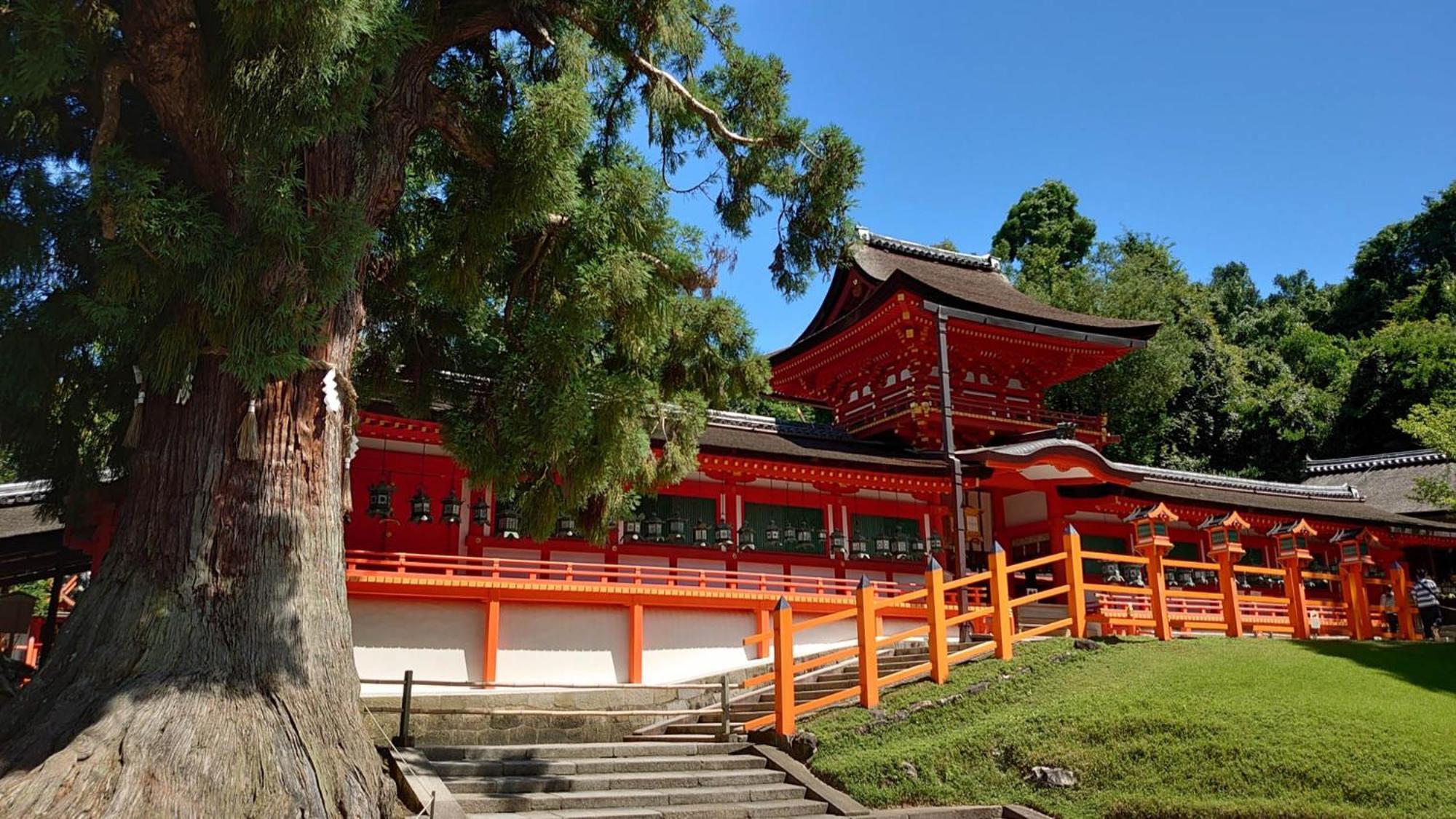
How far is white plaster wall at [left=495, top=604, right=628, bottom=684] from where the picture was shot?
47.1 feet

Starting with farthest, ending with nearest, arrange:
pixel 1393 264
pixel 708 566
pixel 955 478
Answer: pixel 1393 264, pixel 955 478, pixel 708 566

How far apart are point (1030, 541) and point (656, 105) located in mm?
13221

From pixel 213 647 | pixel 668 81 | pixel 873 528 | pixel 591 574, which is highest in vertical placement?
pixel 668 81

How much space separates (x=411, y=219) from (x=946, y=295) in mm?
10516

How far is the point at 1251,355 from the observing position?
39.5 metres

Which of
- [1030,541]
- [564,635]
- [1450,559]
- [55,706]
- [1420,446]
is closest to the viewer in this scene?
[55,706]

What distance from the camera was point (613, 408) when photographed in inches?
415

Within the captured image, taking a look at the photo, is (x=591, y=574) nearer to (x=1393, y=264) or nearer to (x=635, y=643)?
(x=635, y=643)

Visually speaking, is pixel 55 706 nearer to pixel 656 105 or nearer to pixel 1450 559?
pixel 656 105

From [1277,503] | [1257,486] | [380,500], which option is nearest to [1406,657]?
[1277,503]

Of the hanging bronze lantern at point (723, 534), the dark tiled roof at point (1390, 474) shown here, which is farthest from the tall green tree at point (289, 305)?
the dark tiled roof at point (1390, 474)

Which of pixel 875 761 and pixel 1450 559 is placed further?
pixel 1450 559

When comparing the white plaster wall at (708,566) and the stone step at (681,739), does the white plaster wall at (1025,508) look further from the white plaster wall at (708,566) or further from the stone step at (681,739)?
the stone step at (681,739)

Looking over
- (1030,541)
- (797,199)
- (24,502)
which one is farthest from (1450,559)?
(24,502)
